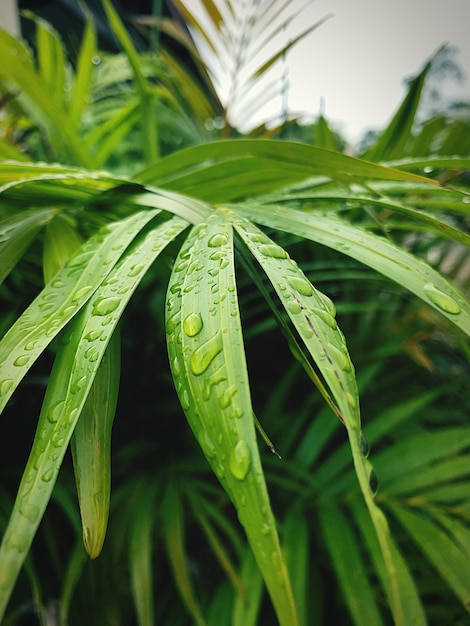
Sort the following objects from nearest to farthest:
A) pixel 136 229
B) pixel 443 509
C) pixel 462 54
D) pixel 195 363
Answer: pixel 195 363, pixel 136 229, pixel 443 509, pixel 462 54

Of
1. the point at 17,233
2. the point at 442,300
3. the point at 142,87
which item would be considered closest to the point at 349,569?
the point at 442,300

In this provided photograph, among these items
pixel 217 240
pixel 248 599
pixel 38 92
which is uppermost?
pixel 38 92

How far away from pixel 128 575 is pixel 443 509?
389mm

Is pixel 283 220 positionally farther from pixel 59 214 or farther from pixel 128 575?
pixel 128 575

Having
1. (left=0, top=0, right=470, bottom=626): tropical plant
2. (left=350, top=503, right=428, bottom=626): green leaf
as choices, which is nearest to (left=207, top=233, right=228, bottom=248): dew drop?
(left=0, top=0, right=470, bottom=626): tropical plant

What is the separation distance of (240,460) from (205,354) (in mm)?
50

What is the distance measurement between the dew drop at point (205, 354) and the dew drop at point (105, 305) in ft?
0.18

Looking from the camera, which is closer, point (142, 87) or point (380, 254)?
point (380, 254)

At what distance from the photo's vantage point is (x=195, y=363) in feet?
0.63

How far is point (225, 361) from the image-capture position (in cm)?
19

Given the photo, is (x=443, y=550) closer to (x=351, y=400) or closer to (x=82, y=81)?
(x=351, y=400)

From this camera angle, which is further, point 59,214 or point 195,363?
point 59,214

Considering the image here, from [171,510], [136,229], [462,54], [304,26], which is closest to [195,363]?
[136,229]

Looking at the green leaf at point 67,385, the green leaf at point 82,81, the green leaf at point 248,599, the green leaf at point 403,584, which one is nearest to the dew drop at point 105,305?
the green leaf at point 67,385
